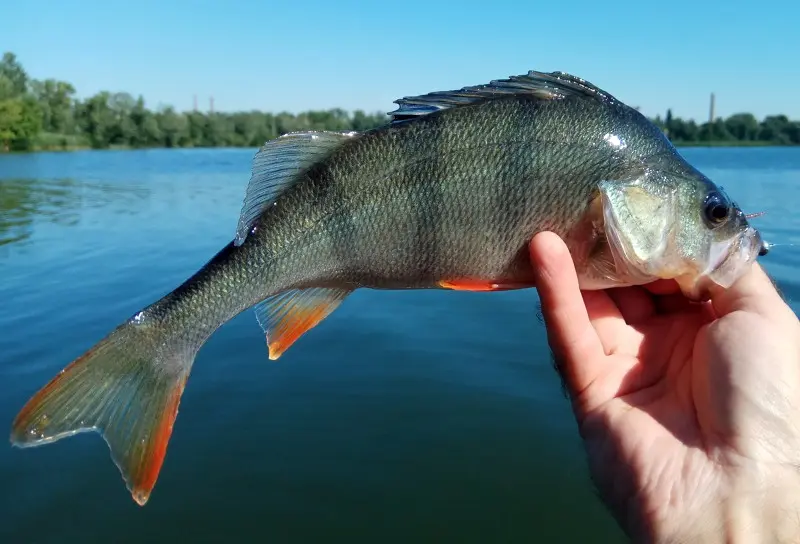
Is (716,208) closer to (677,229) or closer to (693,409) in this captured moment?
(677,229)

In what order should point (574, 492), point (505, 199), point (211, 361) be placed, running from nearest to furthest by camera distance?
point (505, 199)
point (574, 492)
point (211, 361)

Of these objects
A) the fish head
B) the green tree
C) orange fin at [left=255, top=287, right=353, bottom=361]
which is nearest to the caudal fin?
orange fin at [left=255, top=287, right=353, bottom=361]

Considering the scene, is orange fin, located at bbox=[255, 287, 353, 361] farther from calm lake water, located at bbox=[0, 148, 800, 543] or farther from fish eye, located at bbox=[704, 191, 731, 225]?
calm lake water, located at bbox=[0, 148, 800, 543]

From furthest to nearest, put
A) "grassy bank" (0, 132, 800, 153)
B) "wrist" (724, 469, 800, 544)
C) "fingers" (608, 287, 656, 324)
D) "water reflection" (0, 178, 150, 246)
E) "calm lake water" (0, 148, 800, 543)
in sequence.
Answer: "grassy bank" (0, 132, 800, 153) < "water reflection" (0, 178, 150, 246) < "calm lake water" (0, 148, 800, 543) < "fingers" (608, 287, 656, 324) < "wrist" (724, 469, 800, 544)

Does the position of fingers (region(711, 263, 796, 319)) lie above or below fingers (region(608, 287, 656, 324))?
above

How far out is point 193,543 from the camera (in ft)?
14.7

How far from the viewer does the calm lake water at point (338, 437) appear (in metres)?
4.67

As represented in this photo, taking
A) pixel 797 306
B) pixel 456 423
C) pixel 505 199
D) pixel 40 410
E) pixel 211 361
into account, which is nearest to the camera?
pixel 40 410

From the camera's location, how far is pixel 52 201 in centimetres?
2269

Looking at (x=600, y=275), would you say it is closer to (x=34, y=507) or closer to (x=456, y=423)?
(x=456, y=423)

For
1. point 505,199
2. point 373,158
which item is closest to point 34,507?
point 373,158

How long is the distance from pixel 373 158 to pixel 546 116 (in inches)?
32.6

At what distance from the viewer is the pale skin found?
2303 millimetres

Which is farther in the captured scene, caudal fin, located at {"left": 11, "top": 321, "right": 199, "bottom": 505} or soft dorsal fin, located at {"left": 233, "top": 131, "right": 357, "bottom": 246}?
soft dorsal fin, located at {"left": 233, "top": 131, "right": 357, "bottom": 246}
